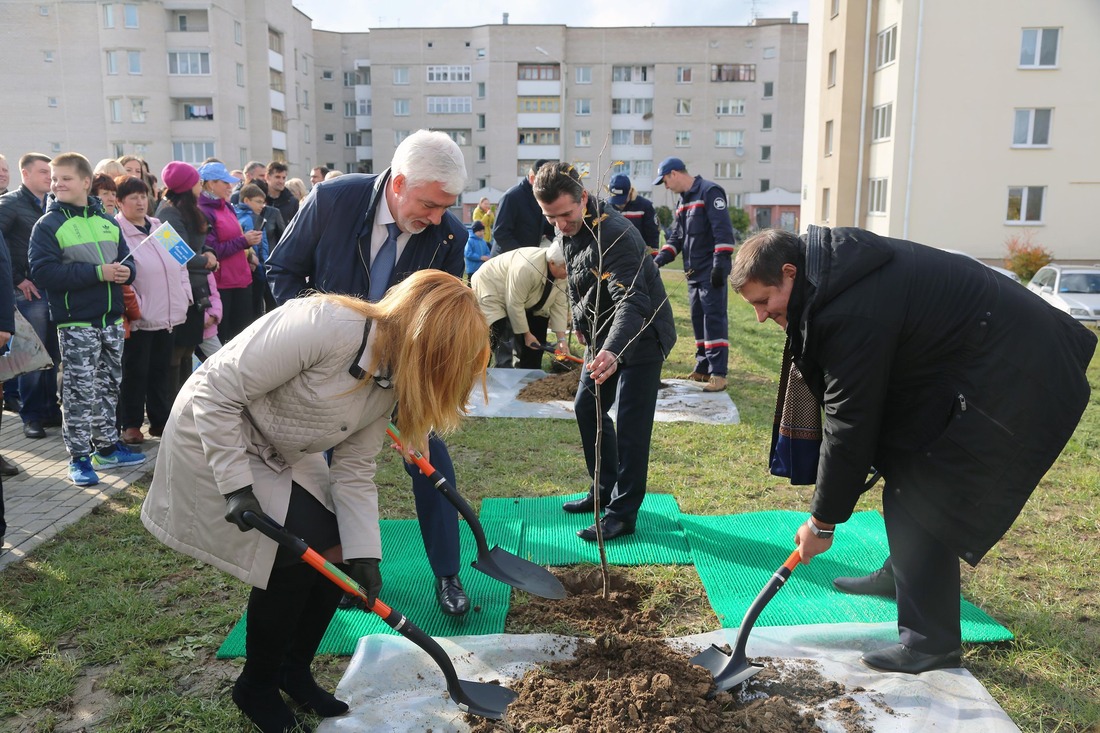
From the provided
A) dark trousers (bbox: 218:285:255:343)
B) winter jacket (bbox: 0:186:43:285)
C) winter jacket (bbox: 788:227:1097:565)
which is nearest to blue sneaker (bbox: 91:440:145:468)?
winter jacket (bbox: 0:186:43:285)

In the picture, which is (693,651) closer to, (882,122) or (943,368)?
(943,368)

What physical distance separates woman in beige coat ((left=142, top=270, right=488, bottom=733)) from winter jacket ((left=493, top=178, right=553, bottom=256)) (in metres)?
5.50

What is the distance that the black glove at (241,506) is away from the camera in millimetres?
2164

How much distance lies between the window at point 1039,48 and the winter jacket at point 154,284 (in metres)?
25.6

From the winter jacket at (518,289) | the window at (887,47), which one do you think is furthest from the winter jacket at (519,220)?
the window at (887,47)

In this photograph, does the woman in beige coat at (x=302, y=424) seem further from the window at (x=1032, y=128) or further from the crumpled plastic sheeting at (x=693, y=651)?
the window at (x=1032, y=128)

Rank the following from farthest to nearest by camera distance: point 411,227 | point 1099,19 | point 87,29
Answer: point 87,29 < point 1099,19 < point 411,227

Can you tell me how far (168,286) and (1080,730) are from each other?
18.0 feet

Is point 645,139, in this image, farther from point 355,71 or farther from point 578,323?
point 578,323

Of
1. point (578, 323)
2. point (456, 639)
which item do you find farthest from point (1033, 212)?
point (456, 639)

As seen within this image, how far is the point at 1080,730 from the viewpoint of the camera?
269 cm

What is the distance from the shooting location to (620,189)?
8.15m

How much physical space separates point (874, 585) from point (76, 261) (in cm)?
477

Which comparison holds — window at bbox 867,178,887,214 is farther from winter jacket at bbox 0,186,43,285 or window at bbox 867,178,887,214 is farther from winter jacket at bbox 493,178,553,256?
winter jacket at bbox 0,186,43,285
